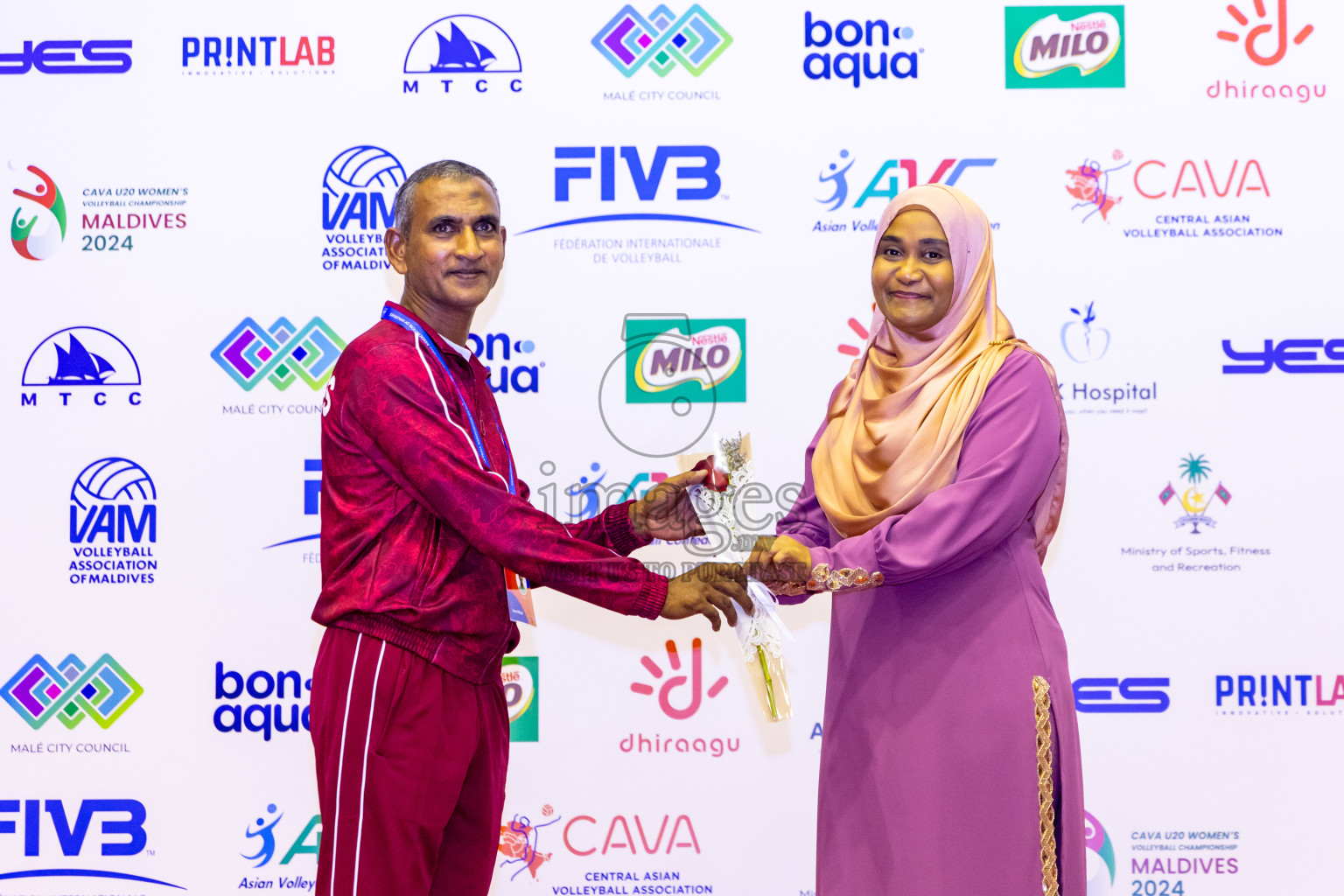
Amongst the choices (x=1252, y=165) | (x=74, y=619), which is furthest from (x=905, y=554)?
(x=74, y=619)

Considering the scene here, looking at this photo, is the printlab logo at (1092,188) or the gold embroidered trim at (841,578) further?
the printlab logo at (1092,188)

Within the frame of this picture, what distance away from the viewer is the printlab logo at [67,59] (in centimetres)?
389

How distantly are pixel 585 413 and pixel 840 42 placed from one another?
1.55m

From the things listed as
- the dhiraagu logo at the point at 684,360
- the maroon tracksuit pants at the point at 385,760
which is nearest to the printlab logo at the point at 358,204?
the dhiraagu logo at the point at 684,360

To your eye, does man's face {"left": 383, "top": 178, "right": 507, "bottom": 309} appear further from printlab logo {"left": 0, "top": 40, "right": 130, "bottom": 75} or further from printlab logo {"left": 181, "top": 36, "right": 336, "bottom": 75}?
printlab logo {"left": 0, "top": 40, "right": 130, "bottom": 75}

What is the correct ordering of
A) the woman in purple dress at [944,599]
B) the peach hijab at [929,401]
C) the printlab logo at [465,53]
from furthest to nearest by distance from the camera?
the printlab logo at [465,53]
the peach hijab at [929,401]
the woman in purple dress at [944,599]

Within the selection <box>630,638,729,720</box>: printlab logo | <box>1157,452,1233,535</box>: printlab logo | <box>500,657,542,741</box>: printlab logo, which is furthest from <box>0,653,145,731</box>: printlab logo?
<box>1157,452,1233,535</box>: printlab logo

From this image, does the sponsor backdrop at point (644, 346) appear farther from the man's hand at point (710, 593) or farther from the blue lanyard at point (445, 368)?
the man's hand at point (710, 593)

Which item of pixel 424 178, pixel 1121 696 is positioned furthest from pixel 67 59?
pixel 1121 696

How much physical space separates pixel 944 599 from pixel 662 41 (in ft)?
7.60

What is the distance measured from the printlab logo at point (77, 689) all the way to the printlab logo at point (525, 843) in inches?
54.7

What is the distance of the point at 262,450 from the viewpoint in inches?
154

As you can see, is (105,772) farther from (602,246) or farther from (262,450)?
(602,246)

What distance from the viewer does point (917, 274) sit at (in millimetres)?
2568
